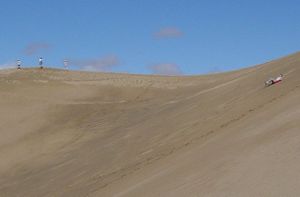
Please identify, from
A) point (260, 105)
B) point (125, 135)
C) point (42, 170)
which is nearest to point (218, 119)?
point (260, 105)

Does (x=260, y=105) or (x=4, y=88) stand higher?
(x=4, y=88)

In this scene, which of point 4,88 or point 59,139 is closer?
point 59,139

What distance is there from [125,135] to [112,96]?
13615mm

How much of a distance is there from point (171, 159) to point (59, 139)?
13.9m

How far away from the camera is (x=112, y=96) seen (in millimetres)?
35625

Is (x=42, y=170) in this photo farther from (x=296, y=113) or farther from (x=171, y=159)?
(x=296, y=113)

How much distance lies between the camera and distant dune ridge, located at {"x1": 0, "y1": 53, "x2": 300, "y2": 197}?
1086 cm

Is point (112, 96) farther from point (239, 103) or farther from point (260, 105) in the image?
point (260, 105)

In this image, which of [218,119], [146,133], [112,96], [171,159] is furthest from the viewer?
[112,96]

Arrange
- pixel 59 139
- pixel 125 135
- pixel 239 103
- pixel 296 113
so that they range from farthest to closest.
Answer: pixel 59 139, pixel 125 135, pixel 239 103, pixel 296 113

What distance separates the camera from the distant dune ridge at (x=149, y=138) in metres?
10.9

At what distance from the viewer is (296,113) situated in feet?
41.8

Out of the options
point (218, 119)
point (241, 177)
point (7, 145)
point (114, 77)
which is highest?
point (114, 77)

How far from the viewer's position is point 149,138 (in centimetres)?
1945
